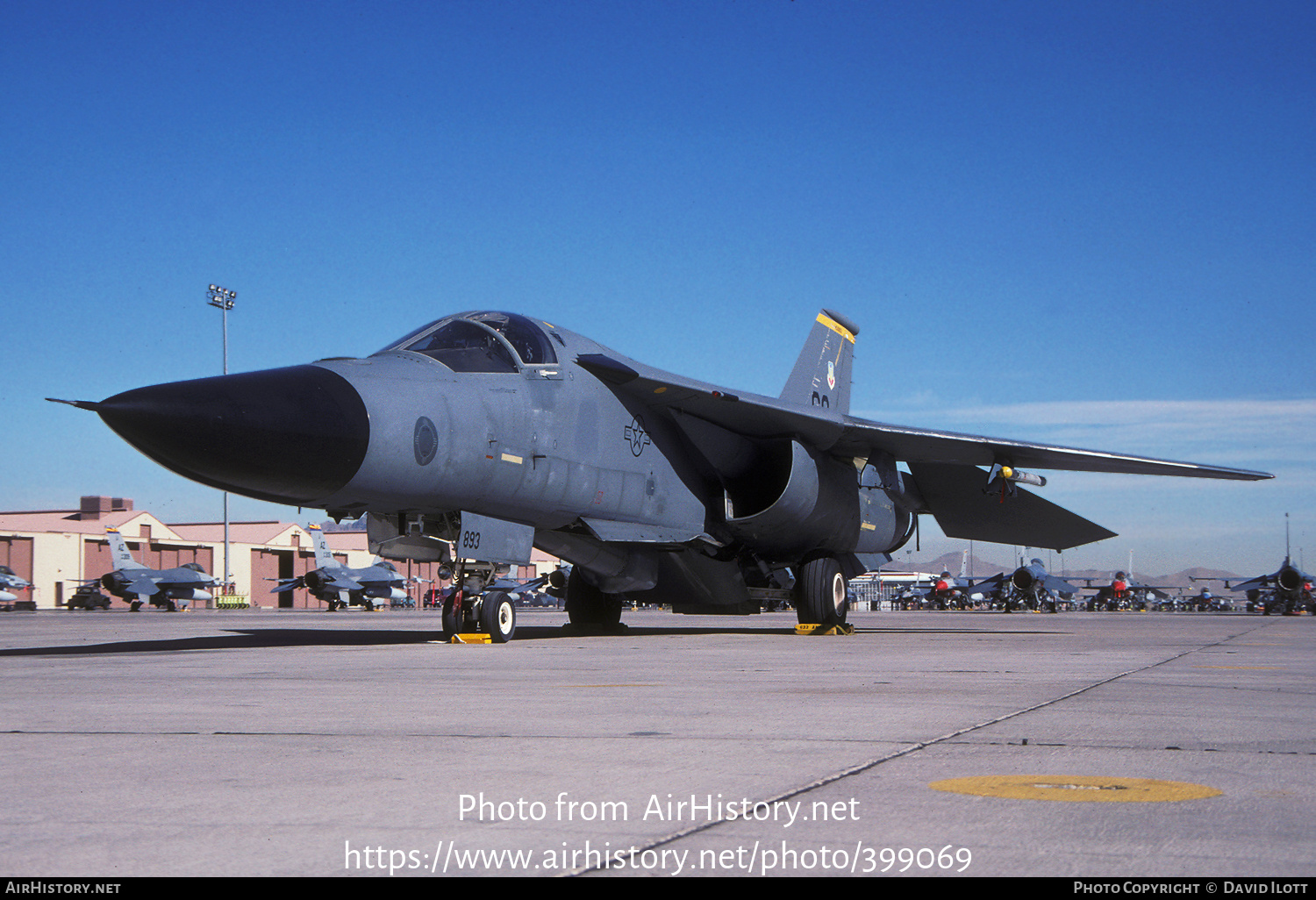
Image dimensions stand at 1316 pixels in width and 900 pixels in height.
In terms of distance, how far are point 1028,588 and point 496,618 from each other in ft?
124

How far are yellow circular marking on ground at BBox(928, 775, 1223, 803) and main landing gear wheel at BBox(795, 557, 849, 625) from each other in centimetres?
1153

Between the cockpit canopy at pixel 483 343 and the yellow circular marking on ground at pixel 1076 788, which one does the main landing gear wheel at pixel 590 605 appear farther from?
the yellow circular marking on ground at pixel 1076 788

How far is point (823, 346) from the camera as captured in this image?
18.8 m

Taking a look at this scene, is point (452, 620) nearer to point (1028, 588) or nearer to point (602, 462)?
point (602, 462)

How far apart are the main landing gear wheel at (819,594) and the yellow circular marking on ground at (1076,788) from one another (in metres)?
11.5

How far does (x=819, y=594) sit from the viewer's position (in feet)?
49.2

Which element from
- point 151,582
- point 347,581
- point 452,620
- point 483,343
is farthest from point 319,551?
point 483,343

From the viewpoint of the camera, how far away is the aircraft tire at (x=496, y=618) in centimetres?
1165

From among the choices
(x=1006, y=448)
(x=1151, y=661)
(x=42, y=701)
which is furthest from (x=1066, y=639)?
(x=42, y=701)

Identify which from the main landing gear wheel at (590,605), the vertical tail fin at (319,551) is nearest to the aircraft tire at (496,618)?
the main landing gear wheel at (590,605)

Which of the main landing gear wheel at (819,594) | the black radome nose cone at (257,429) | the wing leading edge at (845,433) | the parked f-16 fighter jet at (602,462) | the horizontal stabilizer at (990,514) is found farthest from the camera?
the horizontal stabilizer at (990,514)

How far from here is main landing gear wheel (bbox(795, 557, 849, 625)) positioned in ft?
49.2

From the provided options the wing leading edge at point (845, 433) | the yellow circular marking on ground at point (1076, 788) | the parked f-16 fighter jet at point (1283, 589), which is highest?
the wing leading edge at point (845, 433)

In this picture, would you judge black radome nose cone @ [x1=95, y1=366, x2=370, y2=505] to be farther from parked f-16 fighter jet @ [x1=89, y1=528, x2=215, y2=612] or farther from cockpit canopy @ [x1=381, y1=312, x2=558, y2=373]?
parked f-16 fighter jet @ [x1=89, y1=528, x2=215, y2=612]
